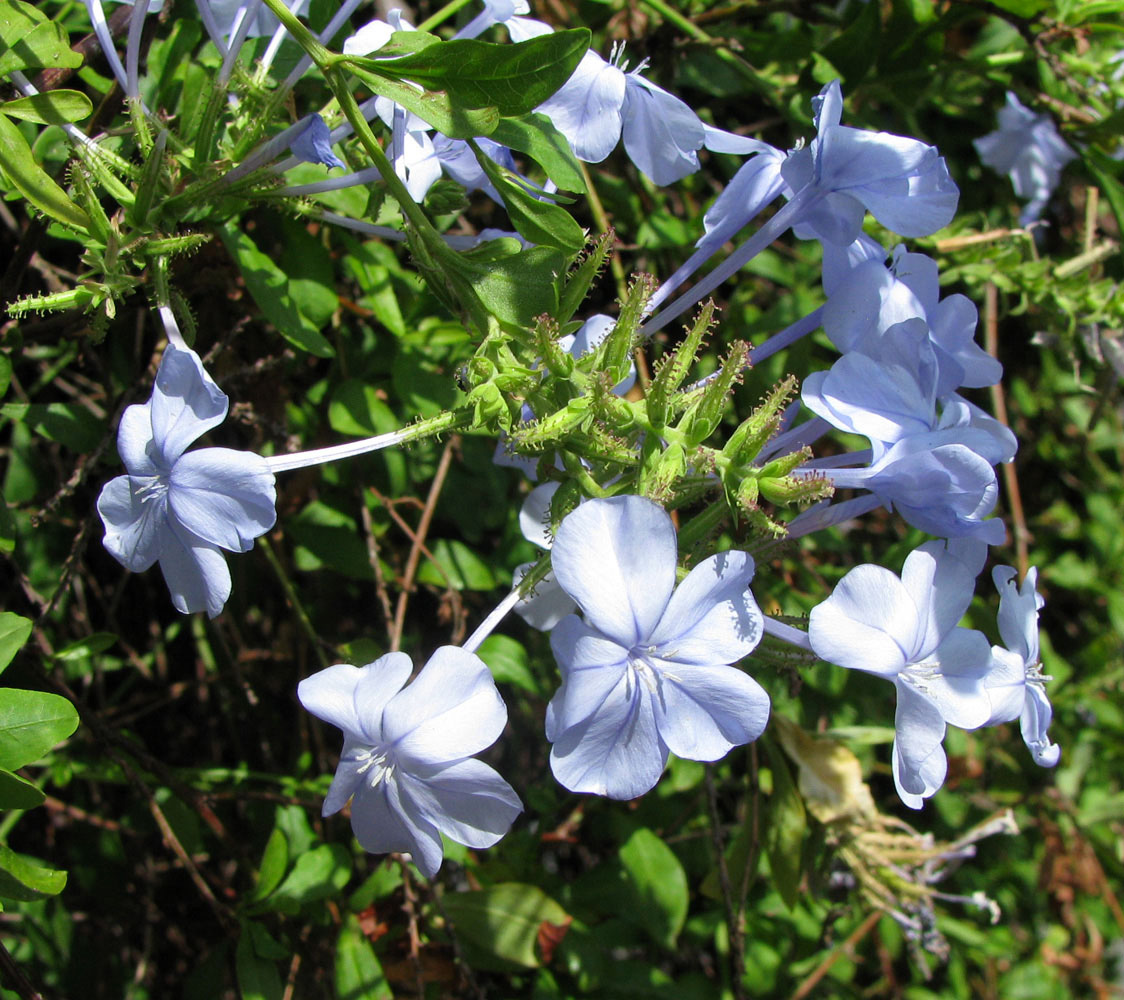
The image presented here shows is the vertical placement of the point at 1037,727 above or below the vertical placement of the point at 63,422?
below

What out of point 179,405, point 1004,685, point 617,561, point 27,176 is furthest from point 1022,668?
point 27,176

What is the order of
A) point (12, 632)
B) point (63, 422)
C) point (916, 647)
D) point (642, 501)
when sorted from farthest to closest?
point (63, 422)
point (12, 632)
point (916, 647)
point (642, 501)

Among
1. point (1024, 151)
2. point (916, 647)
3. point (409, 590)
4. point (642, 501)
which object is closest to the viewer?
point (642, 501)

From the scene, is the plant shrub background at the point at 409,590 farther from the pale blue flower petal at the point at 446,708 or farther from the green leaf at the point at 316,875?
the pale blue flower petal at the point at 446,708

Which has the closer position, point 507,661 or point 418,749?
point 418,749

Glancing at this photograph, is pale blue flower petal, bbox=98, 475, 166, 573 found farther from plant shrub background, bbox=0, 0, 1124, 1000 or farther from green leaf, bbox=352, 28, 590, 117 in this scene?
green leaf, bbox=352, 28, 590, 117

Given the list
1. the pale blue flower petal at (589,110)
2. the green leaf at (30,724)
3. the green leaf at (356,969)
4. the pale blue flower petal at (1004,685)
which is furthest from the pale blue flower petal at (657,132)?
the green leaf at (356,969)

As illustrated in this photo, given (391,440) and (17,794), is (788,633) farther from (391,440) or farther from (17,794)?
(17,794)
